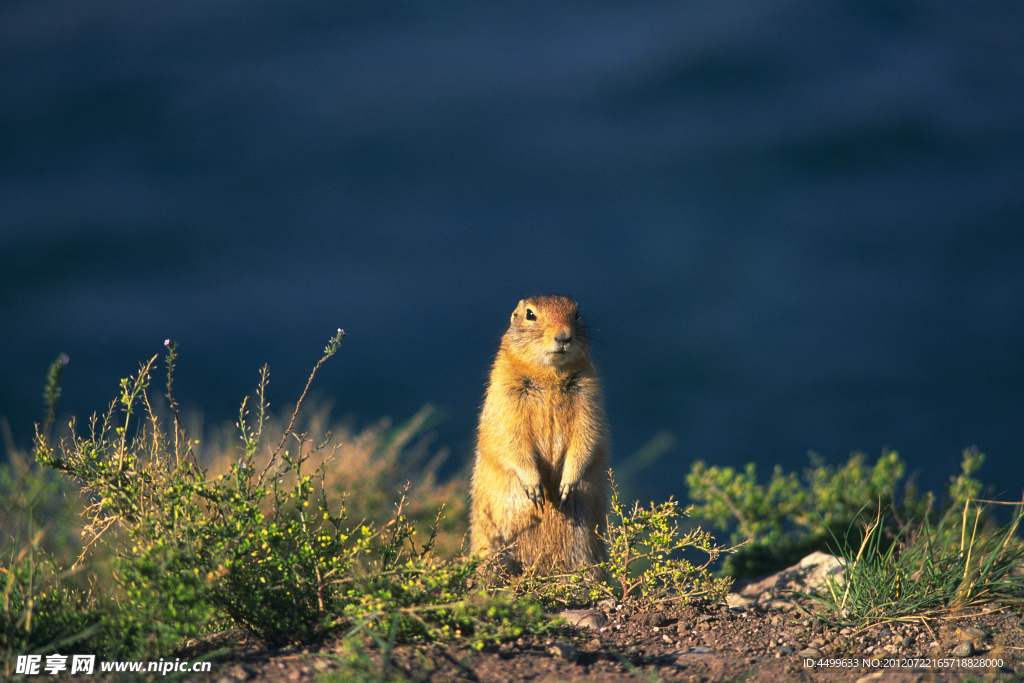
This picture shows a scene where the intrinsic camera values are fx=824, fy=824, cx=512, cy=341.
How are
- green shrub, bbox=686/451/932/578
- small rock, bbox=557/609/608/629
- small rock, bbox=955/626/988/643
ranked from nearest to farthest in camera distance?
small rock, bbox=955/626/988/643 → small rock, bbox=557/609/608/629 → green shrub, bbox=686/451/932/578

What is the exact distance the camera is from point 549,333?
482 centimetres

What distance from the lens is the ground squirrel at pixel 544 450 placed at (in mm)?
4859

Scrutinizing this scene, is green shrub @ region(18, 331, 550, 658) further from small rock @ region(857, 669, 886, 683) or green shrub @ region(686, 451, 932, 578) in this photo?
green shrub @ region(686, 451, 932, 578)

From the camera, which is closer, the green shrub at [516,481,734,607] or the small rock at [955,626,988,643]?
the small rock at [955,626,988,643]

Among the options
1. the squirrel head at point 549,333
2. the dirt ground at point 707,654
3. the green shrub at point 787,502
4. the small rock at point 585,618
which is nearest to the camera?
the dirt ground at point 707,654

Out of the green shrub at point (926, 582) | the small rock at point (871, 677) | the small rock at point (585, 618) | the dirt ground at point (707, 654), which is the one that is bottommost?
the small rock at point (871, 677)

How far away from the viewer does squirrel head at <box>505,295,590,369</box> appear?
15.8 ft

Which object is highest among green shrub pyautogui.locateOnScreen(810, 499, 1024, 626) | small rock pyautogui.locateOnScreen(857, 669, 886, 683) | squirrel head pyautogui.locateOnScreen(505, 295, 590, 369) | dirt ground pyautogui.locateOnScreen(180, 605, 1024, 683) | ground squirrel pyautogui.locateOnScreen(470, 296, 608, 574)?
squirrel head pyautogui.locateOnScreen(505, 295, 590, 369)

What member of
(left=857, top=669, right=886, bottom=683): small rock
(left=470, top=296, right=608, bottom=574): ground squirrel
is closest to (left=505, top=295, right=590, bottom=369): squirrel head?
(left=470, top=296, right=608, bottom=574): ground squirrel

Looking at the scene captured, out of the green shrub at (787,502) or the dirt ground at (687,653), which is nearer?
the dirt ground at (687,653)

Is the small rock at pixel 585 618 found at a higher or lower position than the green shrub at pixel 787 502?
lower

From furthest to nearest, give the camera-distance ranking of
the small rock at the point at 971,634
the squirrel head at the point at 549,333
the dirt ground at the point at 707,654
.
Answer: the squirrel head at the point at 549,333
the small rock at the point at 971,634
the dirt ground at the point at 707,654

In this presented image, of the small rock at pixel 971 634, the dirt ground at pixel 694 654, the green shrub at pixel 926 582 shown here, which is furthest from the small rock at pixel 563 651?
the small rock at pixel 971 634

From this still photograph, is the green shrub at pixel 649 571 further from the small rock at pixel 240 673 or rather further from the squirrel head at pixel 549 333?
the small rock at pixel 240 673
